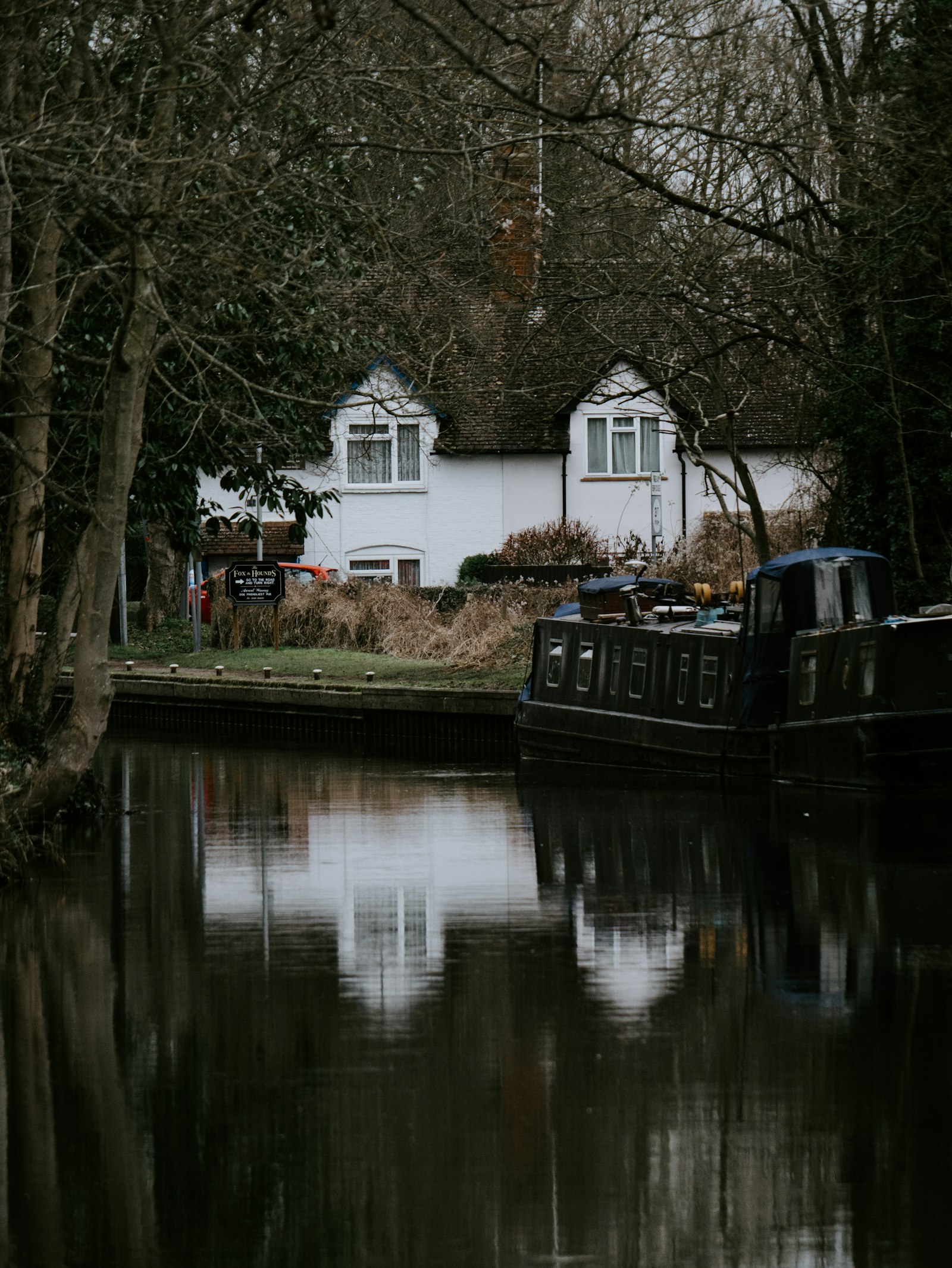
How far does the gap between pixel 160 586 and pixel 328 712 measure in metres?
12.1

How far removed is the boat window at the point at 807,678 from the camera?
758 inches

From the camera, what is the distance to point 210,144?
12.5 meters

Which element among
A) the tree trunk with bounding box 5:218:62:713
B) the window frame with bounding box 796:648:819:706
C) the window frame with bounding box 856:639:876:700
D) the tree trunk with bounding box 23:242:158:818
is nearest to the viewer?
the tree trunk with bounding box 23:242:158:818

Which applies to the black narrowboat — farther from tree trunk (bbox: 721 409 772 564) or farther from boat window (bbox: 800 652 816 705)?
tree trunk (bbox: 721 409 772 564)

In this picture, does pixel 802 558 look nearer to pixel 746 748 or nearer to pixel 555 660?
pixel 746 748

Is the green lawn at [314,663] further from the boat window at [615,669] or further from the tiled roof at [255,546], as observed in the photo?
the tiled roof at [255,546]

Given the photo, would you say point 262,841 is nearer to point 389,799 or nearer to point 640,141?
point 389,799

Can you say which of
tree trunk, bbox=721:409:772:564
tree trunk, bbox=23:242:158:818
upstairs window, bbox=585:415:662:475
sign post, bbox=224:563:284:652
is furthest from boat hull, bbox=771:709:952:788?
upstairs window, bbox=585:415:662:475

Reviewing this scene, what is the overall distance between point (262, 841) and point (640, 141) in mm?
8767

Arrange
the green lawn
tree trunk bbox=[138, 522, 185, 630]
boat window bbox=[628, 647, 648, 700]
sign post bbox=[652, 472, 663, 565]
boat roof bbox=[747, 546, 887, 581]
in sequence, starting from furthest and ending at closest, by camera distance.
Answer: tree trunk bbox=[138, 522, 185, 630]
sign post bbox=[652, 472, 663, 565]
the green lawn
boat window bbox=[628, 647, 648, 700]
boat roof bbox=[747, 546, 887, 581]

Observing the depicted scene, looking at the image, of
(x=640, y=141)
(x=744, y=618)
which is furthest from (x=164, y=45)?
(x=744, y=618)

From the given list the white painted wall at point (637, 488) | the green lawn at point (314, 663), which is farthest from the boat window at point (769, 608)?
the white painted wall at point (637, 488)

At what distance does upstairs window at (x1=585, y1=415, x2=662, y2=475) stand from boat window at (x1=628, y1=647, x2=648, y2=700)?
18.2 m

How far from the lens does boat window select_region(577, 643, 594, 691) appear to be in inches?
934
